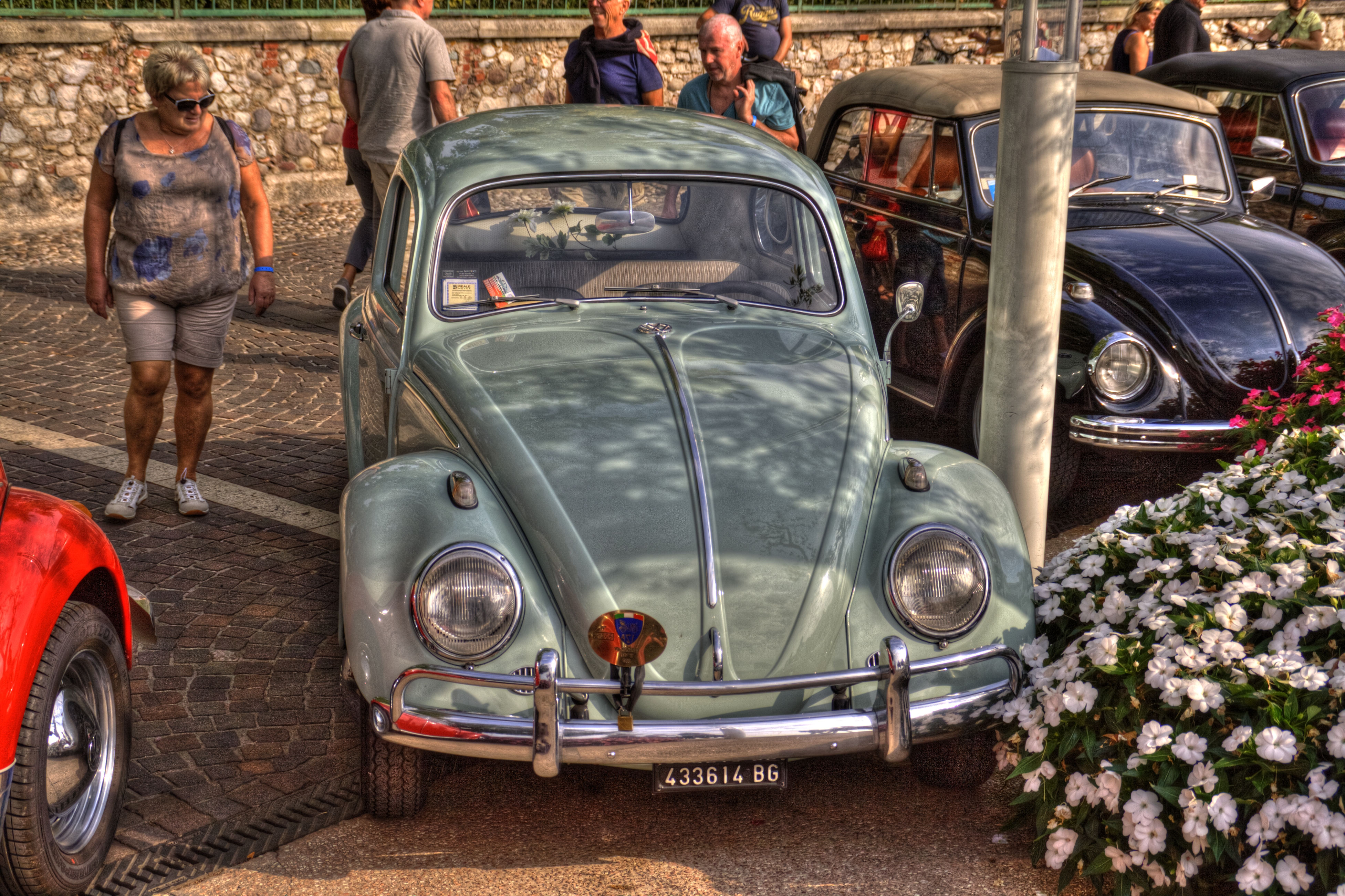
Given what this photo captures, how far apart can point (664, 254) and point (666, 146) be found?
43cm

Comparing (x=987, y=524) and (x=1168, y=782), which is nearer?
(x=1168, y=782)

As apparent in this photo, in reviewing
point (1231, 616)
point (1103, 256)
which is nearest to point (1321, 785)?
point (1231, 616)

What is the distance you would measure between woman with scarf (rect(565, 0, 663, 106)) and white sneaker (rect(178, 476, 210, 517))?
371 cm

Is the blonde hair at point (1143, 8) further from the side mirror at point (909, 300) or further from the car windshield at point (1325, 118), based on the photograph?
the side mirror at point (909, 300)

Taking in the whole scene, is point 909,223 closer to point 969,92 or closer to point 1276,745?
point 969,92

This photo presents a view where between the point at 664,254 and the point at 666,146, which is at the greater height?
the point at 666,146

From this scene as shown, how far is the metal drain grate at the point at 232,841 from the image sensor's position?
3.28 m

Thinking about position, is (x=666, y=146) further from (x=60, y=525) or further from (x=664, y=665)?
(x=60, y=525)

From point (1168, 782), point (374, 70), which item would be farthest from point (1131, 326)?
point (374, 70)

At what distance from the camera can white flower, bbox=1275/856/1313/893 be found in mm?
2729

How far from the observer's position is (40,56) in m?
11.5

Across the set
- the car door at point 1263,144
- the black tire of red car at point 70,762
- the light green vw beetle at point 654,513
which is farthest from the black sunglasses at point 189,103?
the car door at point 1263,144

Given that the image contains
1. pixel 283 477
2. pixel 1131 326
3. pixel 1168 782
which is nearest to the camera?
pixel 1168 782

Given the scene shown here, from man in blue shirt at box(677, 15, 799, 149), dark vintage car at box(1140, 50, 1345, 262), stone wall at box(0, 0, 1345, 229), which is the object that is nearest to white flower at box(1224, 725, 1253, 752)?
dark vintage car at box(1140, 50, 1345, 262)
